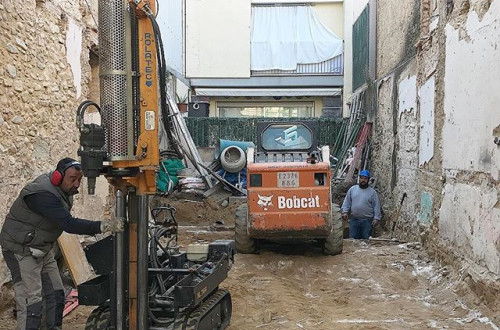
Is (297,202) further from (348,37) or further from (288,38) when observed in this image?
(288,38)

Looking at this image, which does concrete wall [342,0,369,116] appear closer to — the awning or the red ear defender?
the awning

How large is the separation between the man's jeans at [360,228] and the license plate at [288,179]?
2.58m

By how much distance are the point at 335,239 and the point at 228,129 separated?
7.70 meters

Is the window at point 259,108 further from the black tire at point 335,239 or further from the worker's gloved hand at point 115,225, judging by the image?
the worker's gloved hand at point 115,225

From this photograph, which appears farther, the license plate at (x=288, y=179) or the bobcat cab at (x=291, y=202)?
the license plate at (x=288, y=179)

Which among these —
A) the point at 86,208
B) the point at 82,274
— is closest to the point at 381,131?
the point at 86,208

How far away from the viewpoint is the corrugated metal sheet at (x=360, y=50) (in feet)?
48.6

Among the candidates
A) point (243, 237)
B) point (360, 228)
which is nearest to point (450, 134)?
point (243, 237)

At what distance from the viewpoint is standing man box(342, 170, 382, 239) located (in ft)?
32.1

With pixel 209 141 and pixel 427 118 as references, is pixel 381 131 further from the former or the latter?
pixel 209 141

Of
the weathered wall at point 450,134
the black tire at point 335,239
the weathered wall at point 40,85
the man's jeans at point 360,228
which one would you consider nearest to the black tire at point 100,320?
the weathered wall at point 40,85

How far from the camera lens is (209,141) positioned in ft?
50.8

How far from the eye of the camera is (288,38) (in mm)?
19969

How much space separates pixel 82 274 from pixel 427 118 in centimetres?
531
